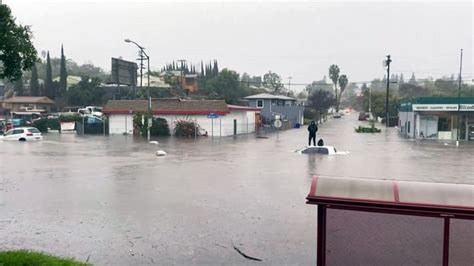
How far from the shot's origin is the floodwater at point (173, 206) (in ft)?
25.8

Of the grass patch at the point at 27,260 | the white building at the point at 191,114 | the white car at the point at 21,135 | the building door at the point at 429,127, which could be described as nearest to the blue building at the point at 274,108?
the white building at the point at 191,114

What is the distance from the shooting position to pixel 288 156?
2491 cm

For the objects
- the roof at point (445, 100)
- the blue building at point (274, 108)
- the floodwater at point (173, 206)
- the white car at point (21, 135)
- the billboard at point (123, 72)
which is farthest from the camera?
the blue building at point (274, 108)

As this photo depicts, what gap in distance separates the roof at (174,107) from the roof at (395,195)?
39.7 m

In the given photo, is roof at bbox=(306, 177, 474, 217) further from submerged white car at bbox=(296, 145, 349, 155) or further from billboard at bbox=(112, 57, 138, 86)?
billboard at bbox=(112, 57, 138, 86)

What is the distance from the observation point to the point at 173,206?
447 inches

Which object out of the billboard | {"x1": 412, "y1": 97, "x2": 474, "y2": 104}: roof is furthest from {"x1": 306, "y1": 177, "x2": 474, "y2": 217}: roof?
the billboard

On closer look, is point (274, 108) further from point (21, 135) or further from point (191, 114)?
point (21, 135)

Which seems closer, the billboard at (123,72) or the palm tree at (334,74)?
the billboard at (123,72)

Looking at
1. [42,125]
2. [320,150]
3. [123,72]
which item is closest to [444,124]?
[320,150]

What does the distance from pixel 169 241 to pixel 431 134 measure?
129 feet

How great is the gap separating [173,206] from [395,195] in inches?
292

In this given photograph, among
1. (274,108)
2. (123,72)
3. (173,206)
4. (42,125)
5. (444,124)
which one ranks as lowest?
(42,125)

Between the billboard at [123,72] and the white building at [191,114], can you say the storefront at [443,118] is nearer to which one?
the white building at [191,114]
